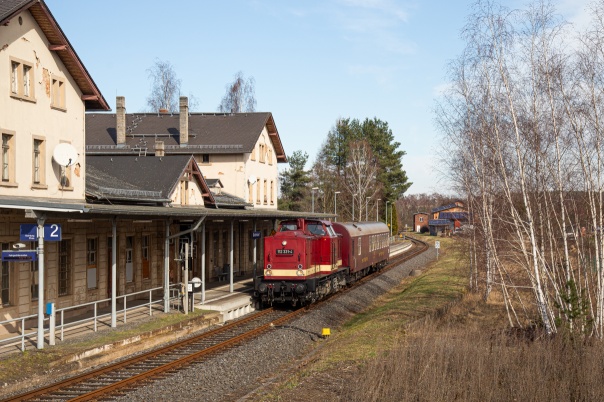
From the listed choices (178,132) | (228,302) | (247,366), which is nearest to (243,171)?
(178,132)

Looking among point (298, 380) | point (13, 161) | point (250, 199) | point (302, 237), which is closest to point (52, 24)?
point (13, 161)

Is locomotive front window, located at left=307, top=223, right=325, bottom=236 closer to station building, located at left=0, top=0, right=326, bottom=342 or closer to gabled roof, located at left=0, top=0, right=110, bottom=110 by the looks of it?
station building, located at left=0, top=0, right=326, bottom=342

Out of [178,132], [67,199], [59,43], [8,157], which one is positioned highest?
[178,132]

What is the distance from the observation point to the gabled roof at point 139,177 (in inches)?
970

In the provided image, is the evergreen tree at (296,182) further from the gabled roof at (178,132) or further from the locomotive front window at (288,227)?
the locomotive front window at (288,227)

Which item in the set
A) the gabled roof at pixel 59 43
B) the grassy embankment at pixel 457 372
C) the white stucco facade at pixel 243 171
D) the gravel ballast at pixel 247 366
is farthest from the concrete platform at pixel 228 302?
the white stucco facade at pixel 243 171

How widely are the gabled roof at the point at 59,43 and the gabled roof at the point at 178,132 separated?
60.9 ft

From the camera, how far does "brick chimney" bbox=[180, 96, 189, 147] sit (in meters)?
41.4

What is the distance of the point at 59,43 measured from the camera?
20.6 meters

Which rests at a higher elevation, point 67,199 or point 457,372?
point 67,199

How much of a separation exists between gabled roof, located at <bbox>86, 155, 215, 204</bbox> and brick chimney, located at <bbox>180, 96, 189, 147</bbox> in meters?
10.1

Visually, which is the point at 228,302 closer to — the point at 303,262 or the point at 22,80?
the point at 303,262

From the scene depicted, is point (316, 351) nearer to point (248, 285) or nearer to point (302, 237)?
point (302, 237)

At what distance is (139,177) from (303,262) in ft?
29.6
